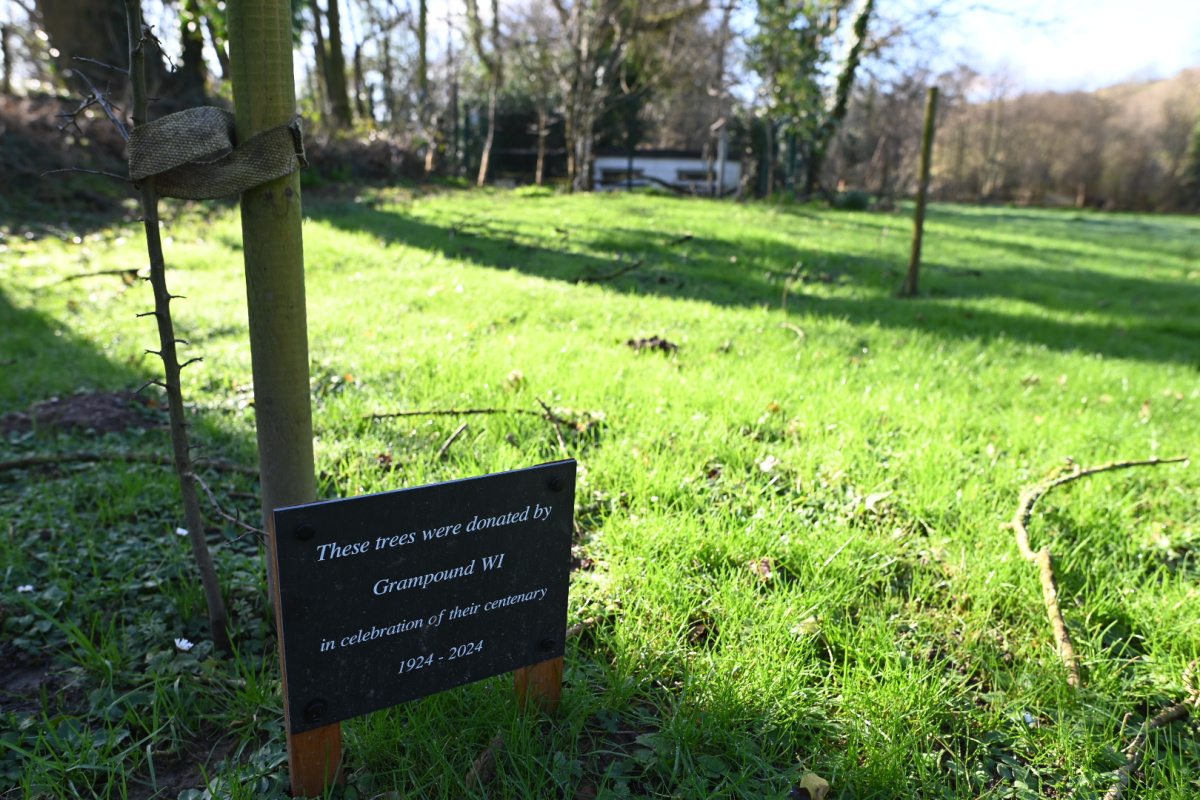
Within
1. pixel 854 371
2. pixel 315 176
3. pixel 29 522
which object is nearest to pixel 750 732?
pixel 29 522

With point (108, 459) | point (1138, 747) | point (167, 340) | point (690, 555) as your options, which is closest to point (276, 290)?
point (167, 340)

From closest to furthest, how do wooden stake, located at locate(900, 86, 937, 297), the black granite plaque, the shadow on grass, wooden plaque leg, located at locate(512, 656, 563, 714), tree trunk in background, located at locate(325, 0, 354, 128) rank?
the black granite plaque, wooden plaque leg, located at locate(512, 656, 563, 714), the shadow on grass, wooden stake, located at locate(900, 86, 937, 297), tree trunk in background, located at locate(325, 0, 354, 128)

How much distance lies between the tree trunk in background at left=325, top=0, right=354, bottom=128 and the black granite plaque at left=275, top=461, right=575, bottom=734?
1883 centimetres

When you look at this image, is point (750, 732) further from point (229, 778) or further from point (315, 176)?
point (315, 176)

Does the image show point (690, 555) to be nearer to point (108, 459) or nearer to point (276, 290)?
point (276, 290)

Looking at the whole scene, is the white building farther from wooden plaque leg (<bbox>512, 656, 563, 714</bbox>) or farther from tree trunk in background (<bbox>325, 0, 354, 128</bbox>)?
wooden plaque leg (<bbox>512, 656, 563, 714</bbox>)

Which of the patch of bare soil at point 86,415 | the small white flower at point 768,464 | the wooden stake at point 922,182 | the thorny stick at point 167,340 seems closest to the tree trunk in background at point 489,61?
the wooden stake at point 922,182

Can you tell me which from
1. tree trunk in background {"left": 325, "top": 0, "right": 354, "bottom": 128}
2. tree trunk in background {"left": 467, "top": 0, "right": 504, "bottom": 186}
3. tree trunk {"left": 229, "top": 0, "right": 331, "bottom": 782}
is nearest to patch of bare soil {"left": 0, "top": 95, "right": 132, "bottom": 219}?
tree trunk in background {"left": 325, "top": 0, "right": 354, "bottom": 128}

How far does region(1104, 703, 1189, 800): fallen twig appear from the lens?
1.73 m

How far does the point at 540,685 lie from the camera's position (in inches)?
74.0

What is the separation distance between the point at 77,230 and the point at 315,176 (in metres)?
5.46

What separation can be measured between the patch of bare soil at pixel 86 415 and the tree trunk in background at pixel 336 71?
629 inches

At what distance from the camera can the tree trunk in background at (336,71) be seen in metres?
18.1

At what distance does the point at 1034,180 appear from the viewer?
43.7 metres
